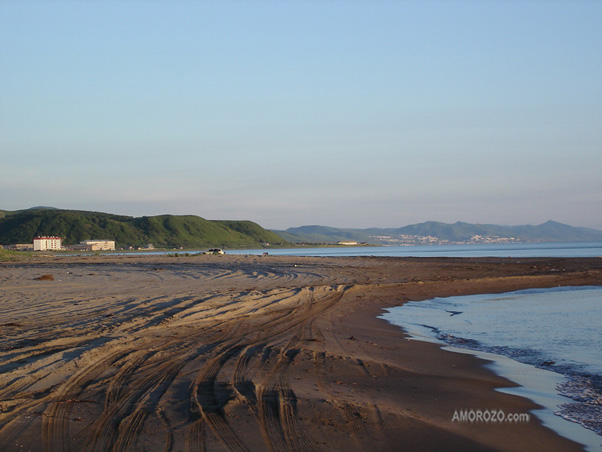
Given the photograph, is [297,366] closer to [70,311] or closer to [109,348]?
[109,348]

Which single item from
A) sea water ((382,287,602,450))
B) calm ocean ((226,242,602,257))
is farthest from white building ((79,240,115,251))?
sea water ((382,287,602,450))

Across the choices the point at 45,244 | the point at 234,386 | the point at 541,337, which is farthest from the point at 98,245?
the point at 234,386

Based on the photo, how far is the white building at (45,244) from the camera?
122 m

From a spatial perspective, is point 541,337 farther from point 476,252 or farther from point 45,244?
point 45,244

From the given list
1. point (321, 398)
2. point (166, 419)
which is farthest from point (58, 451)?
point (321, 398)

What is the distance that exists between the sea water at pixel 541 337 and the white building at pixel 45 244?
122 meters

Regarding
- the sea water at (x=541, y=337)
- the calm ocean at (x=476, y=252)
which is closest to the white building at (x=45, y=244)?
the calm ocean at (x=476, y=252)

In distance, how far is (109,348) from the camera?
8.76m

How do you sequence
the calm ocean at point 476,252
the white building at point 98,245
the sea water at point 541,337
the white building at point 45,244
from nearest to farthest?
the sea water at point 541,337 < the calm ocean at point 476,252 < the white building at point 45,244 < the white building at point 98,245

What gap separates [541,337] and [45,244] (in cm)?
13175

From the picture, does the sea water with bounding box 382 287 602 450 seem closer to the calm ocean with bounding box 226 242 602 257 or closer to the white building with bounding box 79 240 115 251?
the calm ocean with bounding box 226 242 602 257

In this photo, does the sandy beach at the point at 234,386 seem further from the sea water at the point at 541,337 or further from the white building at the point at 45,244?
the white building at the point at 45,244

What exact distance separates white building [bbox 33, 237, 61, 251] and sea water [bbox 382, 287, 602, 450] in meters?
122

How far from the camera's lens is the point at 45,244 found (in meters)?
124
